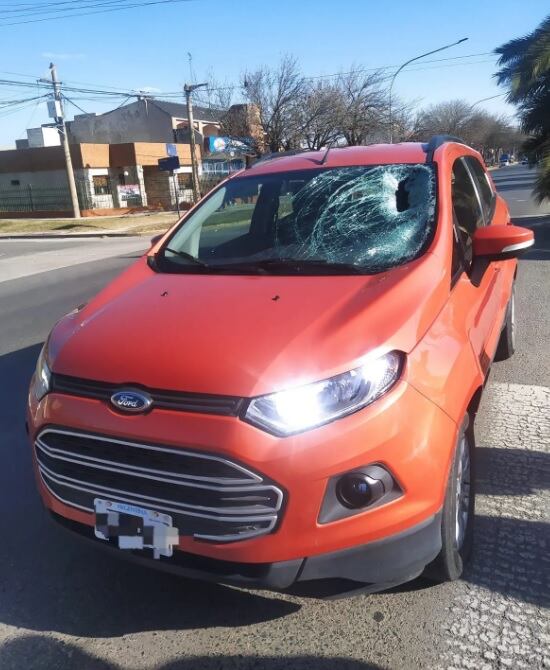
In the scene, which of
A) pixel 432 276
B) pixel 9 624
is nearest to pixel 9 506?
pixel 9 624

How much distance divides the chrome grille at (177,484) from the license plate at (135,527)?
3cm

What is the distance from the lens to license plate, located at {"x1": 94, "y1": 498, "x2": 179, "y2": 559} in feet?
7.17

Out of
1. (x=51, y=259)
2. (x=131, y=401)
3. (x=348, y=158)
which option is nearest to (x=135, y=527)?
(x=131, y=401)

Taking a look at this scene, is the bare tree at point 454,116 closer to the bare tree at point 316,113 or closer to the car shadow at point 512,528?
the bare tree at point 316,113

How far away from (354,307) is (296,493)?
82cm

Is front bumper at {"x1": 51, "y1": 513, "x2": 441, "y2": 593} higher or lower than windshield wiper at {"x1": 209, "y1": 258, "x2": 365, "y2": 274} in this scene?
lower

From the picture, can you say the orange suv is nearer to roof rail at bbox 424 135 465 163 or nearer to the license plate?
the license plate

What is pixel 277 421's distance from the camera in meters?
2.05

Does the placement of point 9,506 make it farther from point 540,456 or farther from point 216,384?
point 540,456

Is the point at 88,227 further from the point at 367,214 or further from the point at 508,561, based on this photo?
the point at 508,561

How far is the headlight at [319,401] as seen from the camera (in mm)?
2053

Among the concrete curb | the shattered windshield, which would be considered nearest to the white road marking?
the concrete curb

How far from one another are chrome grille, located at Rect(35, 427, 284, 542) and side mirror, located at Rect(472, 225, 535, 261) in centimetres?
181

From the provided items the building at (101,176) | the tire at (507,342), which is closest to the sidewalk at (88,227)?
the building at (101,176)
